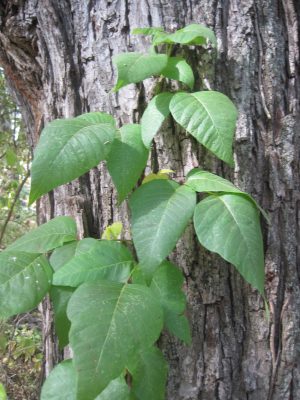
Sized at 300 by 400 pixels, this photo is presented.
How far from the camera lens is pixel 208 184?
0.89m

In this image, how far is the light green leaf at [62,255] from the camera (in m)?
0.97

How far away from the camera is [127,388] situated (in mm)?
891

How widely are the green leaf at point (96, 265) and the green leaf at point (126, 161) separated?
0.39 feet

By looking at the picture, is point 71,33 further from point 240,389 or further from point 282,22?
point 240,389

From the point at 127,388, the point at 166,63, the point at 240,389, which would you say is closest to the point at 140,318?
the point at 127,388

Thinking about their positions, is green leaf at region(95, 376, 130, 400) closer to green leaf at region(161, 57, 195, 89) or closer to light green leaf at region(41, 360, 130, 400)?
light green leaf at region(41, 360, 130, 400)

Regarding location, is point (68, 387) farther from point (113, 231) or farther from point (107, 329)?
point (113, 231)

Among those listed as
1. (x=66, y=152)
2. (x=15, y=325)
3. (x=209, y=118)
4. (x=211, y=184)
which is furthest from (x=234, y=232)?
Answer: (x=15, y=325)

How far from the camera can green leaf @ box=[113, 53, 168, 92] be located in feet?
3.07

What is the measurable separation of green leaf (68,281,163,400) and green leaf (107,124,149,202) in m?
0.23

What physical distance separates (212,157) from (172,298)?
380 millimetres

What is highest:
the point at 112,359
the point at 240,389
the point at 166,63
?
the point at 166,63

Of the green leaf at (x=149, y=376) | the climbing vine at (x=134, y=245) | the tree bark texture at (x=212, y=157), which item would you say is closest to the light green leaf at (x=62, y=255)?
the climbing vine at (x=134, y=245)

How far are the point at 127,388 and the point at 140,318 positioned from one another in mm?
230
